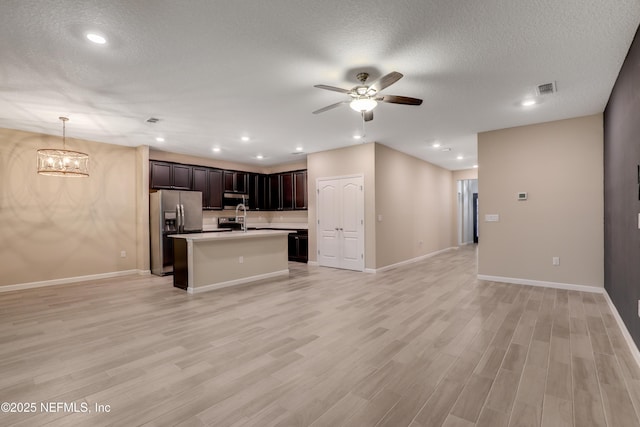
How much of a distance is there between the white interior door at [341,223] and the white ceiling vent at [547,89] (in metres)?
3.44

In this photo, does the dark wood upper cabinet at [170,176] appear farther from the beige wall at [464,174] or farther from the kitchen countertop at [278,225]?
the beige wall at [464,174]

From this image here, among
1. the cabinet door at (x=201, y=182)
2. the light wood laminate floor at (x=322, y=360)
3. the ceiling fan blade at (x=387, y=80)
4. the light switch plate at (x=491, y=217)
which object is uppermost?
the ceiling fan blade at (x=387, y=80)

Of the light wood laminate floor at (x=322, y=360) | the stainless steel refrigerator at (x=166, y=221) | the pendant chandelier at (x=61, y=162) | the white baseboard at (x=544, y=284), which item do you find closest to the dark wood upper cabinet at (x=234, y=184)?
the stainless steel refrigerator at (x=166, y=221)

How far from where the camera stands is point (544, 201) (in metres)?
4.94

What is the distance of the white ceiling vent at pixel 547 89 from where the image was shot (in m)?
3.52

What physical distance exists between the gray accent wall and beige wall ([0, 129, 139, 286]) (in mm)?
7983

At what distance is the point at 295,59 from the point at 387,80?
0.92m

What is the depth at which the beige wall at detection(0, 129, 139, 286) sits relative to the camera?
16.9ft

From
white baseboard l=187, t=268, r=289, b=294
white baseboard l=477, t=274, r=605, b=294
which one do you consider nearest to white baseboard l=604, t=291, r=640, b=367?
white baseboard l=477, t=274, r=605, b=294

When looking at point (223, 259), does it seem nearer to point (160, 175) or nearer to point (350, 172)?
point (160, 175)

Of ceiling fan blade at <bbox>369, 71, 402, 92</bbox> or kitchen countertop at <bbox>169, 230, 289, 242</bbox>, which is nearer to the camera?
ceiling fan blade at <bbox>369, 71, 402, 92</bbox>

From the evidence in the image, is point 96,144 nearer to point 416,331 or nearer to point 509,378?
point 416,331

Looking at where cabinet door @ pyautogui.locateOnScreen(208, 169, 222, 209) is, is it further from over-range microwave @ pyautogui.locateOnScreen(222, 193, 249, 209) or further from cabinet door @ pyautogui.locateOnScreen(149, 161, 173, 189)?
cabinet door @ pyautogui.locateOnScreen(149, 161, 173, 189)

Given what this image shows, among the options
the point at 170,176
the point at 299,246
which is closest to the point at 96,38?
the point at 170,176
